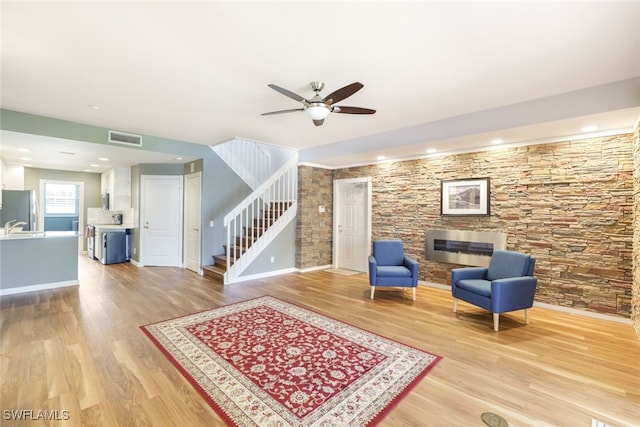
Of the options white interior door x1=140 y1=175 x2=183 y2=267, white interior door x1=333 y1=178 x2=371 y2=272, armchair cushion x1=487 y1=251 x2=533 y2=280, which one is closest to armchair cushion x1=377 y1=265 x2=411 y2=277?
armchair cushion x1=487 y1=251 x2=533 y2=280

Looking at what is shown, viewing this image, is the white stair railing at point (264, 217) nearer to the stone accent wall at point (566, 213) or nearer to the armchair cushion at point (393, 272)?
the armchair cushion at point (393, 272)

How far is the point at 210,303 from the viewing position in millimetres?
4238

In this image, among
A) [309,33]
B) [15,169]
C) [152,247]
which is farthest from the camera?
[15,169]

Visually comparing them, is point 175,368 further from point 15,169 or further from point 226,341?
point 15,169

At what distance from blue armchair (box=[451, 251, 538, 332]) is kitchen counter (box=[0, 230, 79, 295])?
6.45 metres

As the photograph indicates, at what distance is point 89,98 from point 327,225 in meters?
4.94

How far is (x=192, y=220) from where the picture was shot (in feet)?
21.0

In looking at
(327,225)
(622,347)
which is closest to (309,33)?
(622,347)

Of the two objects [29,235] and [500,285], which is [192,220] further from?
[500,285]

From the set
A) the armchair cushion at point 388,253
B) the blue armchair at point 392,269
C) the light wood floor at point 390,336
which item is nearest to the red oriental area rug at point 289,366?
the light wood floor at point 390,336

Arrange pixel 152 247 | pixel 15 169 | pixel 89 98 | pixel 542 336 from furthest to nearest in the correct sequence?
pixel 15 169 → pixel 152 247 → pixel 89 98 → pixel 542 336

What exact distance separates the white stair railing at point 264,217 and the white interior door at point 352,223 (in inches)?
46.3

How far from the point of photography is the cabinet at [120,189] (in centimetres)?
733

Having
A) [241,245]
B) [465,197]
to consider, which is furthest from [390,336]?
[241,245]
